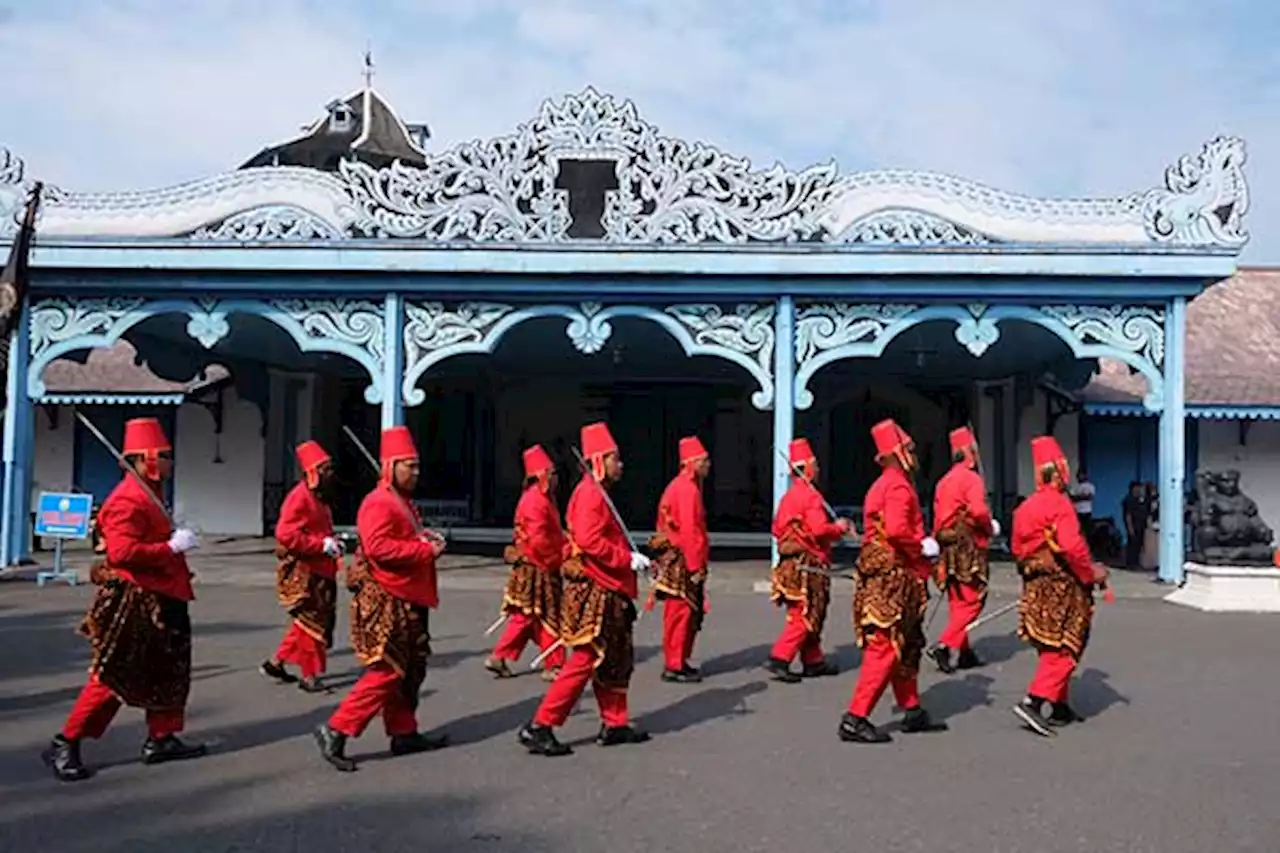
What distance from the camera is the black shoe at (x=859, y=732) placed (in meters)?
6.48

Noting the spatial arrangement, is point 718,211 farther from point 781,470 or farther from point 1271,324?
point 1271,324

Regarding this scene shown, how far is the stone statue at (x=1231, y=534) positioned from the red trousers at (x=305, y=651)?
860 centimetres

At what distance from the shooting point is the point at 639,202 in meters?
12.9

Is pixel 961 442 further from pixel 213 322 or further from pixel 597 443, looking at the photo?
pixel 213 322

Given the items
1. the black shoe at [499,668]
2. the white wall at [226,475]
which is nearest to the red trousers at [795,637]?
the black shoe at [499,668]

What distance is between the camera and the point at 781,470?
12.9 metres

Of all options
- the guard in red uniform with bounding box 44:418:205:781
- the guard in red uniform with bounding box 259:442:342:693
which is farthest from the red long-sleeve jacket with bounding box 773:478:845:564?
the guard in red uniform with bounding box 44:418:205:781

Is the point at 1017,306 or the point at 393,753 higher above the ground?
the point at 1017,306

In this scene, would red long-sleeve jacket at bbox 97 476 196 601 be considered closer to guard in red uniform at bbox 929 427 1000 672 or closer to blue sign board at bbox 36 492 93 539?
guard in red uniform at bbox 929 427 1000 672

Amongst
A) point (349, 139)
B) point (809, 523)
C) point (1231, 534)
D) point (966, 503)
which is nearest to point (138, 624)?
point (809, 523)

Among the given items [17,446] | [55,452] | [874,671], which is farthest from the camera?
[55,452]

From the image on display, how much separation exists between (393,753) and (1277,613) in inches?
355

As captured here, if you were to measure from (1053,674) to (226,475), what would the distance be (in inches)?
603

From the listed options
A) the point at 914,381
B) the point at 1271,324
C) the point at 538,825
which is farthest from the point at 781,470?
the point at 1271,324
